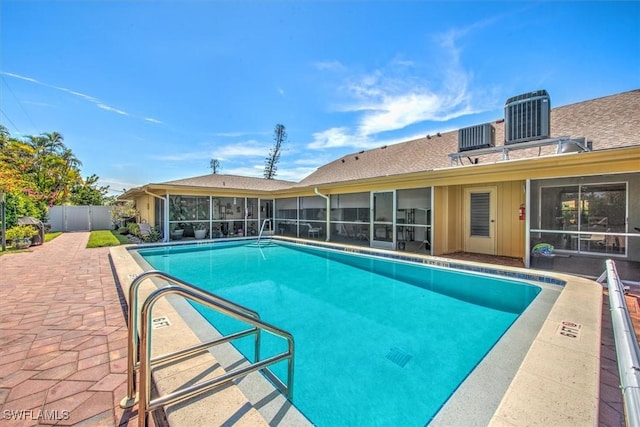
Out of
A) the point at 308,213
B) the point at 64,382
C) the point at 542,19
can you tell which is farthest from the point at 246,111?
the point at 64,382

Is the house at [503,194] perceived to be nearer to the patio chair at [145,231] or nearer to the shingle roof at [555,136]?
the shingle roof at [555,136]

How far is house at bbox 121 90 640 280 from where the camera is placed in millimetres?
6645

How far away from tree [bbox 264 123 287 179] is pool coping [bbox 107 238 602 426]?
28727 millimetres

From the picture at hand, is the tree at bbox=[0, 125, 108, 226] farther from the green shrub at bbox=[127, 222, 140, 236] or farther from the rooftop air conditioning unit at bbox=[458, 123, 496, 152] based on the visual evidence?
the rooftop air conditioning unit at bbox=[458, 123, 496, 152]

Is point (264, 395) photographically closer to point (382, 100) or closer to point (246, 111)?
point (382, 100)

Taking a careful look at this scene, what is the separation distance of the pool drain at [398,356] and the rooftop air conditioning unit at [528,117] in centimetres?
645

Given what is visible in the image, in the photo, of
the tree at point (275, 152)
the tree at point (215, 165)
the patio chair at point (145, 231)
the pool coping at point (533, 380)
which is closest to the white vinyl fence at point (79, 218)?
the patio chair at point (145, 231)

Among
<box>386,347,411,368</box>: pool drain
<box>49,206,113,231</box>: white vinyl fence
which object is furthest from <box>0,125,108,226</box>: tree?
<box>386,347,411,368</box>: pool drain

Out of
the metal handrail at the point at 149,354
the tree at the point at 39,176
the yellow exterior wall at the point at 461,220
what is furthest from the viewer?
the tree at the point at 39,176

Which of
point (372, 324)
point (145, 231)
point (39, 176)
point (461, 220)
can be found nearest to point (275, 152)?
point (39, 176)

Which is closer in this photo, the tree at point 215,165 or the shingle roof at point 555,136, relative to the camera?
the shingle roof at point 555,136

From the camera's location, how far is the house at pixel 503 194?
6645 millimetres

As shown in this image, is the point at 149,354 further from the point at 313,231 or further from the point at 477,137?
the point at 313,231

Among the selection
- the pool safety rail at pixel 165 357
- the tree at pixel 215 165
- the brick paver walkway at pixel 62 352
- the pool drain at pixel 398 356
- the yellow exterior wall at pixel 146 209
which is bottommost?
the pool drain at pixel 398 356
